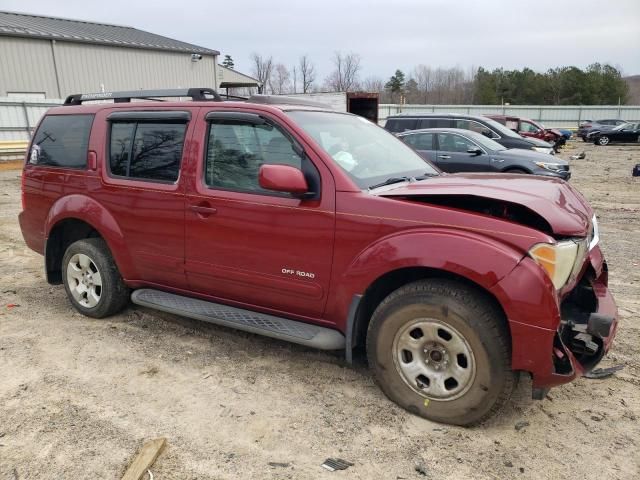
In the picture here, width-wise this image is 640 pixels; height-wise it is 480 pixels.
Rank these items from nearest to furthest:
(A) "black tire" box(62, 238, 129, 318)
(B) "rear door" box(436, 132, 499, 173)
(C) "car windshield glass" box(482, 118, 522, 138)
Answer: (A) "black tire" box(62, 238, 129, 318) → (B) "rear door" box(436, 132, 499, 173) → (C) "car windshield glass" box(482, 118, 522, 138)

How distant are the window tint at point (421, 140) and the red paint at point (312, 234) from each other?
7891mm

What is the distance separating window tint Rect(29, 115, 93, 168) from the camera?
4.45 metres

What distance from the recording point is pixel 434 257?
2811 mm

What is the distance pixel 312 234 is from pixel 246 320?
0.87 m

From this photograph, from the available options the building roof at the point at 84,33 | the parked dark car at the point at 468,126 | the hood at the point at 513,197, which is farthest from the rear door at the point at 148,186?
the building roof at the point at 84,33

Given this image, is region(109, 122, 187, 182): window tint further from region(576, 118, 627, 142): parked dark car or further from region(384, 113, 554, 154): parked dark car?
region(576, 118, 627, 142): parked dark car

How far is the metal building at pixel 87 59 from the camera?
23.5m

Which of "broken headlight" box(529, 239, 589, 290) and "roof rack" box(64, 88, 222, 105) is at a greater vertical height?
"roof rack" box(64, 88, 222, 105)

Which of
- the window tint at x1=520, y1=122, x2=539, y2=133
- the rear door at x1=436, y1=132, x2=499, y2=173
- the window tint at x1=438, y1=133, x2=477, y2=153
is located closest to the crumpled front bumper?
the rear door at x1=436, y1=132, x2=499, y2=173

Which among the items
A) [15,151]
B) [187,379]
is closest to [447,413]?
[187,379]

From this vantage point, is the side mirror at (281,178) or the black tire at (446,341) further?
the side mirror at (281,178)

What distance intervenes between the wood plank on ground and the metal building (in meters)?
25.4

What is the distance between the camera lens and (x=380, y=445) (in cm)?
282

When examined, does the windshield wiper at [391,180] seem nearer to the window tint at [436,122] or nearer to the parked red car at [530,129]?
the window tint at [436,122]
